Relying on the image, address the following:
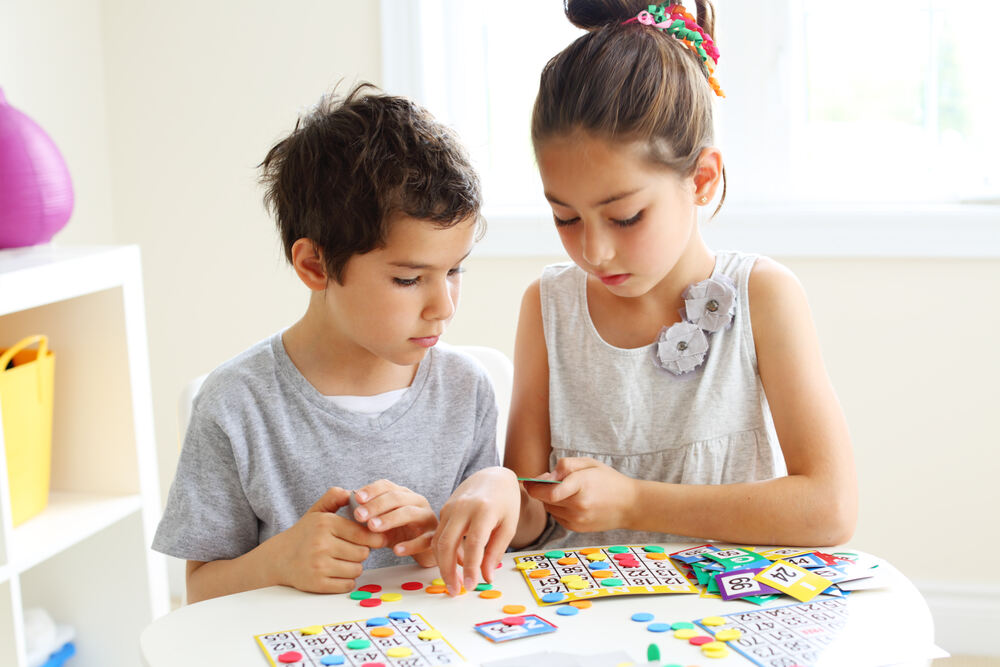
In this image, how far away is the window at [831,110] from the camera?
218 cm

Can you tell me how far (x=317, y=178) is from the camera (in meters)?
1.12

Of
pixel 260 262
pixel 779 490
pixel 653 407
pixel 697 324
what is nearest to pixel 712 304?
pixel 697 324

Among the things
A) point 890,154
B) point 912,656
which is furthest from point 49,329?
point 890,154

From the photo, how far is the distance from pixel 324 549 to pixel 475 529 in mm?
146

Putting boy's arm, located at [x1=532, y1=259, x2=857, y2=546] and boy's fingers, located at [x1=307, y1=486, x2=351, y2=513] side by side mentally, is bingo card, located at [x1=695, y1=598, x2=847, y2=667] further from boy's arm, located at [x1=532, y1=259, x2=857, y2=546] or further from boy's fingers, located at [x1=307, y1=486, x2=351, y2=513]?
boy's fingers, located at [x1=307, y1=486, x2=351, y2=513]

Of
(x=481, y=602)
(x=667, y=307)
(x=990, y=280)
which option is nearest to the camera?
(x=481, y=602)

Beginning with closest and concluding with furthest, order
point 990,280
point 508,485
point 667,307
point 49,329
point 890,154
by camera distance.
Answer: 1. point 508,485
2. point 667,307
3. point 49,329
4. point 990,280
5. point 890,154

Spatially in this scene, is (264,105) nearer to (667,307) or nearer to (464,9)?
(464,9)

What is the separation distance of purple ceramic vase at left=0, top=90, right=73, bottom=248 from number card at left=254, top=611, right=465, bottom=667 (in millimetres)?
1046

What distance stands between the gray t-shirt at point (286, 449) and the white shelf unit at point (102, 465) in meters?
0.64

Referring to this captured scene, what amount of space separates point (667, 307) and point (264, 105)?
141 cm

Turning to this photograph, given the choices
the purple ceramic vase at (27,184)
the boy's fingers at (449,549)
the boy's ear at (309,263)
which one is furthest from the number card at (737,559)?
the purple ceramic vase at (27,184)

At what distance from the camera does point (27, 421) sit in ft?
5.24

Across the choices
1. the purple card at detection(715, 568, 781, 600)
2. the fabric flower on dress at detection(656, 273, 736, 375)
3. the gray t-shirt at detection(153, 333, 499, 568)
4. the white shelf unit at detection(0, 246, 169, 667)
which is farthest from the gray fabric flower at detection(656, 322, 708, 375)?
the white shelf unit at detection(0, 246, 169, 667)
